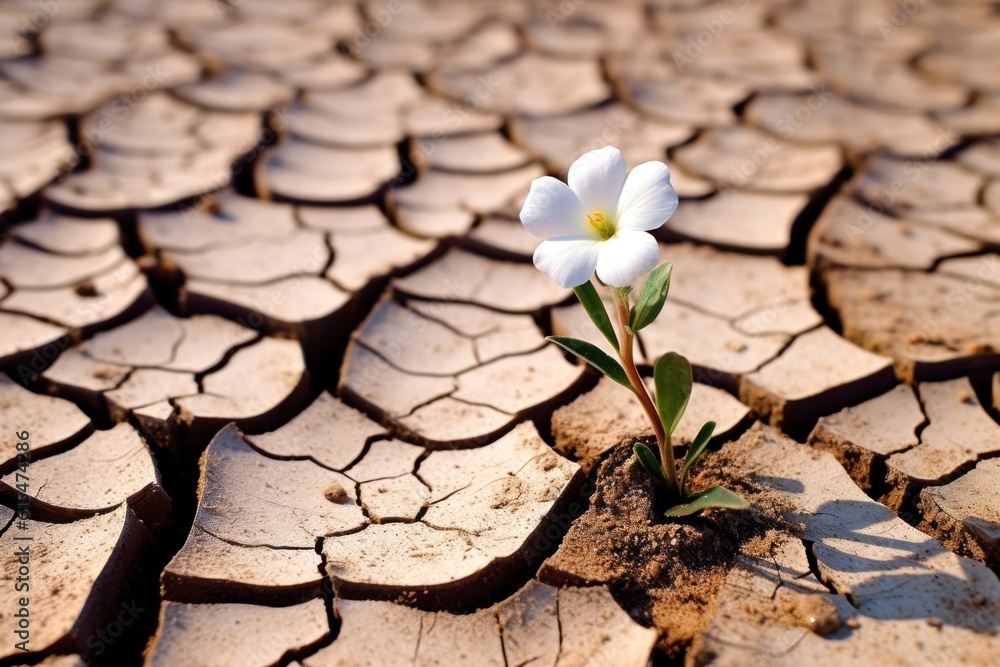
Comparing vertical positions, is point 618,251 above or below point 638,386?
above

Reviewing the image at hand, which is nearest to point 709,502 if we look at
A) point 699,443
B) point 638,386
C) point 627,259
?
point 699,443

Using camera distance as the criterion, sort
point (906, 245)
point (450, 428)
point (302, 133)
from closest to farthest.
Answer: point (450, 428) → point (906, 245) → point (302, 133)

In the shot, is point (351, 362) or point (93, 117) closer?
point (351, 362)

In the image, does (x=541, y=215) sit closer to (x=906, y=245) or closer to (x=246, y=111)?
(x=906, y=245)

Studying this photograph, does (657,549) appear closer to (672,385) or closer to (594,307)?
(672,385)

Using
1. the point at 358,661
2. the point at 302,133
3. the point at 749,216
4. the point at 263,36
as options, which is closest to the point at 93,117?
the point at 302,133

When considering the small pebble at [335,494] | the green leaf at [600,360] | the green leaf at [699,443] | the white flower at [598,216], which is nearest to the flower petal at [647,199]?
the white flower at [598,216]

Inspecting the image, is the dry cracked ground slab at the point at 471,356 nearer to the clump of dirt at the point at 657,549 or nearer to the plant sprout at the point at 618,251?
the clump of dirt at the point at 657,549
